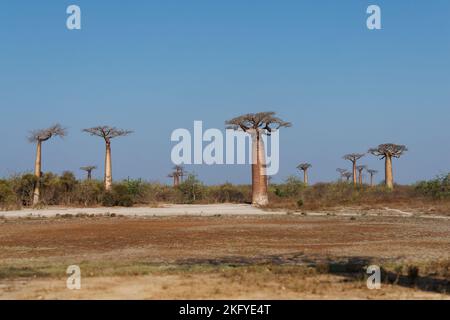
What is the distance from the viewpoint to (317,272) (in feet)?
33.1

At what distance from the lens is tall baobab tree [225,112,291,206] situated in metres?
42.8

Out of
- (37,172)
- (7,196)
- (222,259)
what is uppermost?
(37,172)

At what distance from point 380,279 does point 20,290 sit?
551cm

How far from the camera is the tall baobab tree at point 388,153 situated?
55.0 meters

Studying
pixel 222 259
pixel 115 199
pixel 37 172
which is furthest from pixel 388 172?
pixel 222 259

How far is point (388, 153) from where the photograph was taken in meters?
55.4

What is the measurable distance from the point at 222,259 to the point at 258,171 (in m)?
29.7
